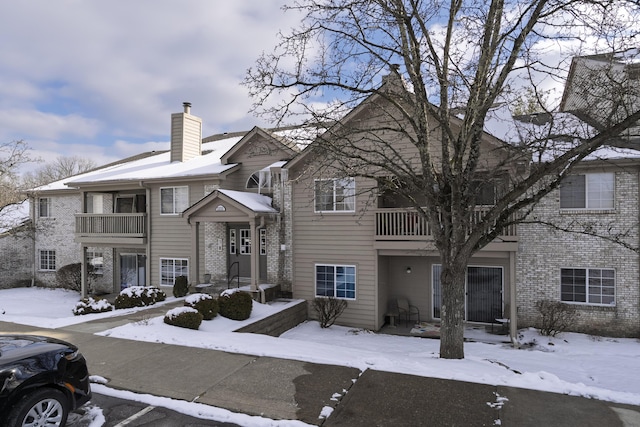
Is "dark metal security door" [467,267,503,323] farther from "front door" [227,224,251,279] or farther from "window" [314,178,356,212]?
"front door" [227,224,251,279]

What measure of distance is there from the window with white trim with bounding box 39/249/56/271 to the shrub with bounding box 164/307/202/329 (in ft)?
54.5

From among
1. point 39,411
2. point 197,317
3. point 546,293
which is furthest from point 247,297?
point 546,293

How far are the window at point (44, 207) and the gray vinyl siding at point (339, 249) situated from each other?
52.0 feet

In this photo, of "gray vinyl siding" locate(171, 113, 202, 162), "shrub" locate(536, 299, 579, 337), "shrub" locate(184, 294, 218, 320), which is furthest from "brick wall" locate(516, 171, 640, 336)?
"gray vinyl siding" locate(171, 113, 202, 162)

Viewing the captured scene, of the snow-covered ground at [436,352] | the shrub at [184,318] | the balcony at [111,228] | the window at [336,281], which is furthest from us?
the balcony at [111,228]

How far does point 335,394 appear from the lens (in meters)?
5.43

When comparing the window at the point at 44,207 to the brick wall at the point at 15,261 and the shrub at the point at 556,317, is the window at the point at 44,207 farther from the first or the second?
the shrub at the point at 556,317

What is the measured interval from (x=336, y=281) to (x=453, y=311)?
6683 millimetres

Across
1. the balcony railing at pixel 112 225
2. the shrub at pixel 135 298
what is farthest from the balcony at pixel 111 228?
the shrub at pixel 135 298

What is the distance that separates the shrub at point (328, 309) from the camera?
1334 centimetres

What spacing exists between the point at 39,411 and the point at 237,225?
11.8 meters

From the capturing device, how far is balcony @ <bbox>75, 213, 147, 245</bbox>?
17156mm

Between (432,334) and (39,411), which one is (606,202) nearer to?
(432,334)

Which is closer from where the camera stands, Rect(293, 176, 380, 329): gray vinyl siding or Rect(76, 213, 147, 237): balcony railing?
Rect(293, 176, 380, 329): gray vinyl siding
